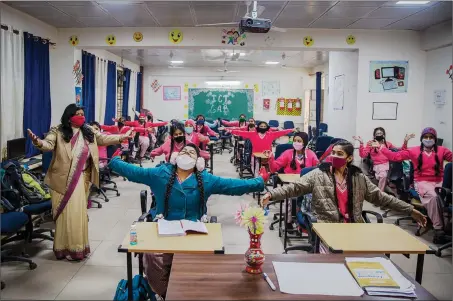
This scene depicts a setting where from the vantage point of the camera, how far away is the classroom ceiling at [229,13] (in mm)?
5410

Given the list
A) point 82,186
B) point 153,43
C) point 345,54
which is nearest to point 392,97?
point 345,54

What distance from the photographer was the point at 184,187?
3.06m

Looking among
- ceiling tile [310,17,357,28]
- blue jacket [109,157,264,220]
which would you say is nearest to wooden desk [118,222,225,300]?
blue jacket [109,157,264,220]

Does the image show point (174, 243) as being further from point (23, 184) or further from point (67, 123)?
point (23, 184)

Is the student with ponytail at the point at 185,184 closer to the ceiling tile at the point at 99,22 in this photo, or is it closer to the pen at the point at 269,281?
the pen at the point at 269,281

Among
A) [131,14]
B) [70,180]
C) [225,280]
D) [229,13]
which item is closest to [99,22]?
[131,14]

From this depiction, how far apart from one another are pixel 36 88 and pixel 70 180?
3.23 metres

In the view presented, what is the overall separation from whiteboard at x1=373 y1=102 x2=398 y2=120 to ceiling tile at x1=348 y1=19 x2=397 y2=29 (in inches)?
52.3

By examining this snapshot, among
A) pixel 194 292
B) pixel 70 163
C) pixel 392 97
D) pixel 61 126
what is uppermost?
pixel 392 97

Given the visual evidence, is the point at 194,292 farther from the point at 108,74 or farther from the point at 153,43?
the point at 108,74

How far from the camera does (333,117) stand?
28.9ft

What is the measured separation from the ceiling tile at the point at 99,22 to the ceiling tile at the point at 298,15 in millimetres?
2680

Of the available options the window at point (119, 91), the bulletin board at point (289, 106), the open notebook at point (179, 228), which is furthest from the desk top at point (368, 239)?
the bulletin board at point (289, 106)

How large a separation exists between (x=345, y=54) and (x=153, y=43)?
3.79 metres
